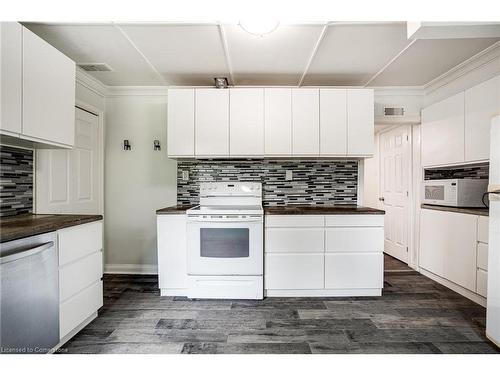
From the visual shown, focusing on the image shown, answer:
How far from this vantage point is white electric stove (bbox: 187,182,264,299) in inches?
95.7

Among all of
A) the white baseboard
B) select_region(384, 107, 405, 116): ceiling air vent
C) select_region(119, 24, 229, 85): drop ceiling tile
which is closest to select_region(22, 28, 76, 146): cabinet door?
select_region(119, 24, 229, 85): drop ceiling tile

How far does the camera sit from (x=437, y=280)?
2.88 m

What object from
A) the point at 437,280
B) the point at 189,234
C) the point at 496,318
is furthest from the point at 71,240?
the point at 437,280

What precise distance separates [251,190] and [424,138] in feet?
7.22

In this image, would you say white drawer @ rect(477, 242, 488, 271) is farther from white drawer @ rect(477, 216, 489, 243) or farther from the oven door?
the oven door

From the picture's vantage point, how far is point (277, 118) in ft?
8.93

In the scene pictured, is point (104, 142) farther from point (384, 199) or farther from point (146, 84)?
point (384, 199)

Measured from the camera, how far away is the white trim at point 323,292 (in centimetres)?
250

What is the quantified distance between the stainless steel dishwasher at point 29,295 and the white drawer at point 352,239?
219cm

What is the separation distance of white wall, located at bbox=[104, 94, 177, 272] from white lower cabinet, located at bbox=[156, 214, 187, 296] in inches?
25.7

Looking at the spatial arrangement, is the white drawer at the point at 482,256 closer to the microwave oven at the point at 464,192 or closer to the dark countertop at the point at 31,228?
the microwave oven at the point at 464,192

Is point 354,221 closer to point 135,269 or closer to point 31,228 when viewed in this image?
point 31,228

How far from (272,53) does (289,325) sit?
2.35 meters

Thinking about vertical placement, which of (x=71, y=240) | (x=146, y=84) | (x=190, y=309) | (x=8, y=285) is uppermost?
(x=146, y=84)
